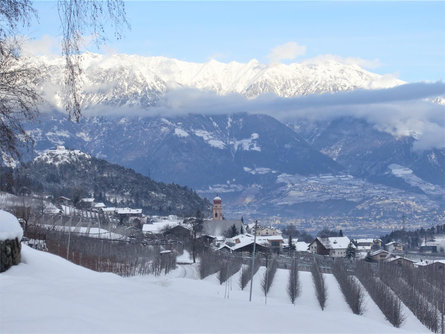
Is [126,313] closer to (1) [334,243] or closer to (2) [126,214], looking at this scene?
(1) [334,243]

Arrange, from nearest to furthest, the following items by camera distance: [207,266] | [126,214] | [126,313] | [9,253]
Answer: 1. [126,313]
2. [9,253]
3. [207,266]
4. [126,214]

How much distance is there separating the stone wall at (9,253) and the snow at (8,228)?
0.53ft

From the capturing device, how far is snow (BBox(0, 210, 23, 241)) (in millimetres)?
17828

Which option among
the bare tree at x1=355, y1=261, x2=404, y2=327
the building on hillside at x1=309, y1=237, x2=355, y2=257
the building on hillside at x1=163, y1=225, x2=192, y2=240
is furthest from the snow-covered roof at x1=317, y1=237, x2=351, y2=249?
the bare tree at x1=355, y1=261, x2=404, y2=327

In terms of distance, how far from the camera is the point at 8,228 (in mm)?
18266

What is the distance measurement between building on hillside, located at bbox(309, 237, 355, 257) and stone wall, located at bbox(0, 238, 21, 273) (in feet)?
380

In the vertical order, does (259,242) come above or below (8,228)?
below

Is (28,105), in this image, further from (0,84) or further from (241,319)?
(241,319)

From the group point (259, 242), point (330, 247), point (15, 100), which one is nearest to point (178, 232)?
point (259, 242)

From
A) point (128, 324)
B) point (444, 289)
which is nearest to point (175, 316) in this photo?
point (128, 324)

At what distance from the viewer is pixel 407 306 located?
5434 centimetres

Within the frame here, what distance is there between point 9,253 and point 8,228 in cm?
91

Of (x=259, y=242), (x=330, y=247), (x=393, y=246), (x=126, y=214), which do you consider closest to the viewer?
(x=259, y=242)

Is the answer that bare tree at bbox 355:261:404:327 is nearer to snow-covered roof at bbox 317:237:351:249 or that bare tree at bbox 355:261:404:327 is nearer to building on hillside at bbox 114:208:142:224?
snow-covered roof at bbox 317:237:351:249
